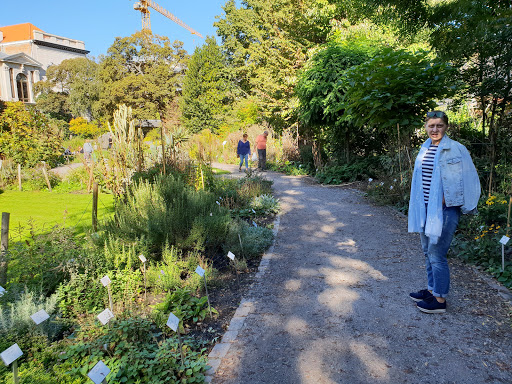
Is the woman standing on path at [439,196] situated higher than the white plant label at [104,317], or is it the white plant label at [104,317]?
the woman standing on path at [439,196]

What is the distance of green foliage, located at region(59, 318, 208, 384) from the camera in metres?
2.67

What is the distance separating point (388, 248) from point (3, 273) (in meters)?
4.95

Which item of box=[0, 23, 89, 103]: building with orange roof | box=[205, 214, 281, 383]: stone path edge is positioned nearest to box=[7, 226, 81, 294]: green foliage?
box=[205, 214, 281, 383]: stone path edge

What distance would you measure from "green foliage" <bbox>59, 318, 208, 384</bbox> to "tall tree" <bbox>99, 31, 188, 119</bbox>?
128 ft

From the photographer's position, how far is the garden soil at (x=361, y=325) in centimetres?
282

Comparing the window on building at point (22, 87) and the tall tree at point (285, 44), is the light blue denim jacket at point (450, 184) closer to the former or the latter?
the tall tree at point (285, 44)

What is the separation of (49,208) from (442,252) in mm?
8623

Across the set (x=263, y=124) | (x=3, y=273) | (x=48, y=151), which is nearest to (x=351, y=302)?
(x=3, y=273)

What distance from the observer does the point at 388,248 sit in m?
5.71

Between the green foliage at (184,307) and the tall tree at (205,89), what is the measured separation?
3149 cm

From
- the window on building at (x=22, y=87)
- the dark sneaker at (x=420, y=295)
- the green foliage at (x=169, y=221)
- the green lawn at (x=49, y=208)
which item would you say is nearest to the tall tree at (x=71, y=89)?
the window on building at (x=22, y=87)

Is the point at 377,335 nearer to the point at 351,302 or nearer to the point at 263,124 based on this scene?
the point at 351,302

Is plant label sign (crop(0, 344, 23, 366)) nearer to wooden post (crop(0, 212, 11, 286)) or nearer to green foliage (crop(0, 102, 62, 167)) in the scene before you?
wooden post (crop(0, 212, 11, 286))

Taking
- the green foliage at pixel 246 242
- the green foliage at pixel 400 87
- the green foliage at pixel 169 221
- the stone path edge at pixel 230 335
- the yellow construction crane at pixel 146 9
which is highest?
the yellow construction crane at pixel 146 9
